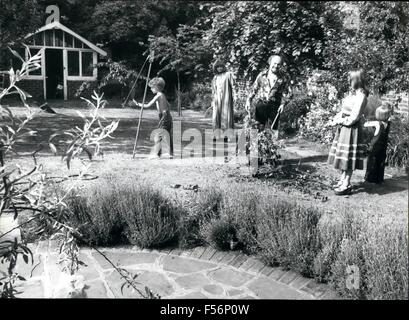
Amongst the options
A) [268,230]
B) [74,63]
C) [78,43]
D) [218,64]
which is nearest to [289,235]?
[268,230]

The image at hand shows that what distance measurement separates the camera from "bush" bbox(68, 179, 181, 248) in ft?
14.1

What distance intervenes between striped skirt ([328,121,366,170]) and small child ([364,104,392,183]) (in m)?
0.33

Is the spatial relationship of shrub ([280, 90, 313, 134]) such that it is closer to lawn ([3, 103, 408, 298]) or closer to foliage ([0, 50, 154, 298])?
lawn ([3, 103, 408, 298])

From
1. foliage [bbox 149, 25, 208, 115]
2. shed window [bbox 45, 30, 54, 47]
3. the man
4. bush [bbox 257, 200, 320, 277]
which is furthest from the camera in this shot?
shed window [bbox 45, 30, 54, 47]

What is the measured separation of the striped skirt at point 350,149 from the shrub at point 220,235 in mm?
1441

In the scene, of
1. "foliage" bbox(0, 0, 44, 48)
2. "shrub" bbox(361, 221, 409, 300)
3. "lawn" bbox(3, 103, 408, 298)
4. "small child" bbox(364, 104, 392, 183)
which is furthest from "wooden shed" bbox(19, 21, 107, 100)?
"shrub" bbox(361, 221, 409, 300)

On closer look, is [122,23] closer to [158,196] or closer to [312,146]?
[158,196]

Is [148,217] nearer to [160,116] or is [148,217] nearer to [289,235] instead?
[289,235]

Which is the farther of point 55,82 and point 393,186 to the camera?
point 55,82

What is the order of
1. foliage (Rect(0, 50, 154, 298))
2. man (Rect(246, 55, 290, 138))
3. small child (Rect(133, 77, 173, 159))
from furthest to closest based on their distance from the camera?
small child (Rect(133, 77, 173, 159)) < man (Rect(246, 55, 290, 138)) < foliage (Rect(0, 50, 154, 298))

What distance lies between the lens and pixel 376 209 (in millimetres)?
3748

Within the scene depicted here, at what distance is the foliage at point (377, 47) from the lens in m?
2.66

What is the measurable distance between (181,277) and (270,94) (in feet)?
6.99

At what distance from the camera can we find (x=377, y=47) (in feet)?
10.6
